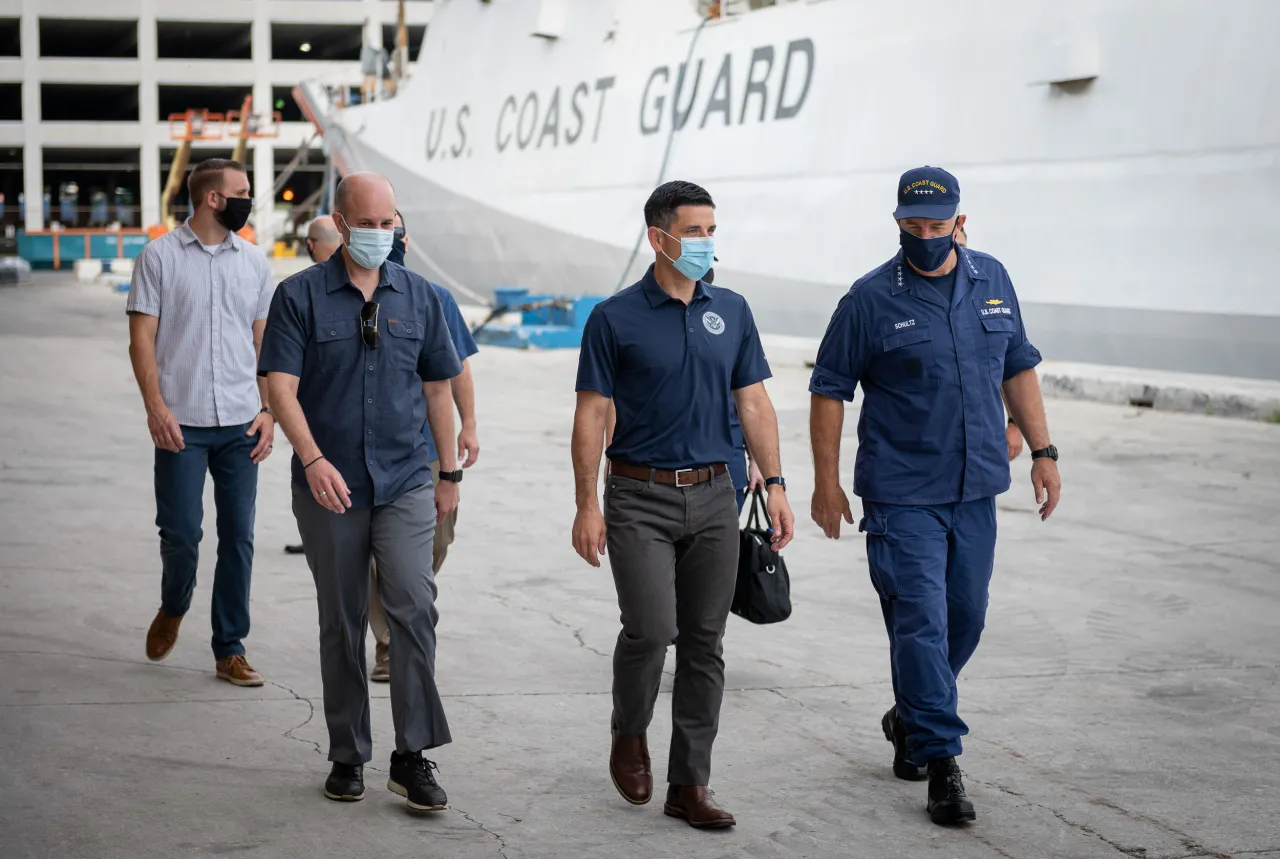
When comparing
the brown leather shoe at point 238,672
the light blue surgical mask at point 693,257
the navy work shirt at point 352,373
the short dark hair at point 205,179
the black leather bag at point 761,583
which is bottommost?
the brown leather shoe at point 238,672

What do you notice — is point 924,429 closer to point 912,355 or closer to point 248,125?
point 912,355

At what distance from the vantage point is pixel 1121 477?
10516 mm

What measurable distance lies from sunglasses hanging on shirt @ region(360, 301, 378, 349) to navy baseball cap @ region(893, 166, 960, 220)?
149 cm

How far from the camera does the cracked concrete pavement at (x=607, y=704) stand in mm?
4000

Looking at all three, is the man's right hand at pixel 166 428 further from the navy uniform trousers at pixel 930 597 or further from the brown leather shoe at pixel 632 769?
the navy uniform trousers at pixel 930 597

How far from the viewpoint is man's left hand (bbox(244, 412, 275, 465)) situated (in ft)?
17.6

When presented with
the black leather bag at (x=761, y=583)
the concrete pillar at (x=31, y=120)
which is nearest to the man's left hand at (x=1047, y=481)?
the black leather bag at (x=761, y=583)

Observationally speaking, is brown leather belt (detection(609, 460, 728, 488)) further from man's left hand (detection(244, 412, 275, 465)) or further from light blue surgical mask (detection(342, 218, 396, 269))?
man's left hand (detection(244, 412, 275, 465))

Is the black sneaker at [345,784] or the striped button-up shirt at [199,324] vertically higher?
the striped button-up shirt at [199,324]

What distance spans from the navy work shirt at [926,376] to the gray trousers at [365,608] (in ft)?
4.01

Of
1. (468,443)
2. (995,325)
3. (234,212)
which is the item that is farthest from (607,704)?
(234,212)

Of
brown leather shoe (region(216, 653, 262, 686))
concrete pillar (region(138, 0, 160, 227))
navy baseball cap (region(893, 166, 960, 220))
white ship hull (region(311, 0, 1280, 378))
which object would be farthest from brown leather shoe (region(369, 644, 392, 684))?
concrete pillar (region(138, 0, 160, 227))

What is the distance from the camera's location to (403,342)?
4.31 metres

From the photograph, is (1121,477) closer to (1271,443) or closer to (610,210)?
(1271,443)
